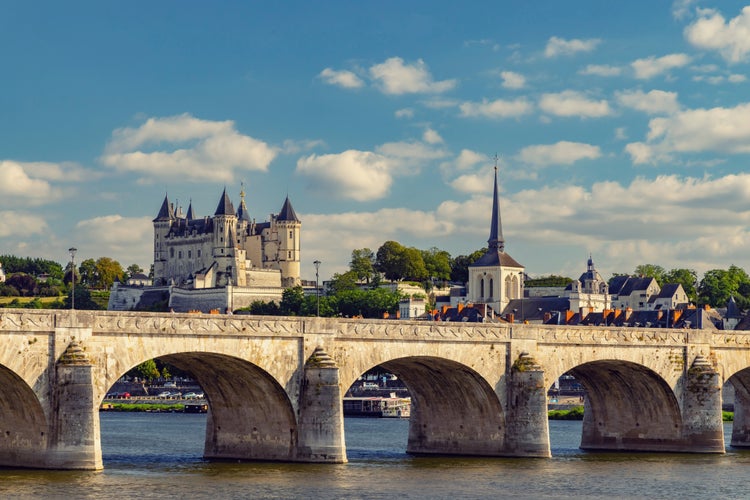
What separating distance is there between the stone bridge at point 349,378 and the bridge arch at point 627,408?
8 centimetres

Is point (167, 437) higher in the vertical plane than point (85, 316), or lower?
lower

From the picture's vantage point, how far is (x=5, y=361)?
52.0 metres

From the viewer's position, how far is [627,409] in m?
78.1

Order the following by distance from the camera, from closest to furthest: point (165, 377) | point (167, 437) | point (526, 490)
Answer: point (526, 490)
point (167, 437)
point (165, 377)

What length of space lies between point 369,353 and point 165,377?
114 meters

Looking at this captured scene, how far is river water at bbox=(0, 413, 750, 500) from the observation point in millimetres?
52312

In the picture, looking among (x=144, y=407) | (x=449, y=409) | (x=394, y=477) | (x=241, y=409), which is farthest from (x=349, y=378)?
(x=144, y=407)

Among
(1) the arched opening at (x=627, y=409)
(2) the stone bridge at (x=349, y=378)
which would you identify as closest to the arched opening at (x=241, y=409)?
(2) the stone bridge at (x=349, y=378)

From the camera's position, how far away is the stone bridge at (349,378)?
174 feet

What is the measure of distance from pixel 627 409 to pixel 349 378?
21580 millimetres

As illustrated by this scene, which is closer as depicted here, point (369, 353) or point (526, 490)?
point (526, 490)

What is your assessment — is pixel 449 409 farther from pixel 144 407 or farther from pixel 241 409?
pixel 144 407

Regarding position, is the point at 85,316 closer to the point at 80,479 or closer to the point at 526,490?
the point at 80,479

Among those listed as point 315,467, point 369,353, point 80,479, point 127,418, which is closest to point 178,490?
point 80,479
